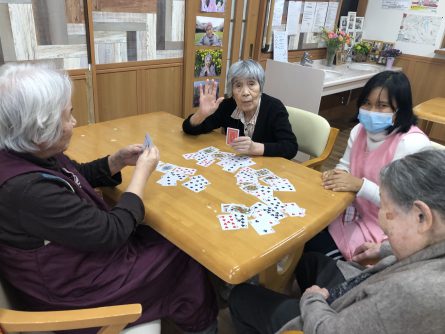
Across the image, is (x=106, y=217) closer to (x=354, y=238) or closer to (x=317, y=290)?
(x=317, y=290)

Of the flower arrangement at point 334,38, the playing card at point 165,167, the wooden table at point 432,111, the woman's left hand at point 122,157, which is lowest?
the wooden table at point 432,111

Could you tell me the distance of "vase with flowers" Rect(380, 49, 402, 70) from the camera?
4738mm

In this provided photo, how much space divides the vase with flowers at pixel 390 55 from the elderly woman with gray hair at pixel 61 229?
14.8ft

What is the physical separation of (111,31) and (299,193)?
2.15 meters

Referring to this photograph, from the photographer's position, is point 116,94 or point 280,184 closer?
point 280,184

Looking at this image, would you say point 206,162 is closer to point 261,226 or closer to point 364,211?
point 261,226

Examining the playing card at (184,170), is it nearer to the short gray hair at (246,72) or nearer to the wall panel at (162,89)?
the short gray hair at (246,72)

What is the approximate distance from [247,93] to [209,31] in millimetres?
1757

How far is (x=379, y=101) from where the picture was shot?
1615mm

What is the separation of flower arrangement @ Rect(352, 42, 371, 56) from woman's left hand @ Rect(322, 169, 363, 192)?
3.98 meters

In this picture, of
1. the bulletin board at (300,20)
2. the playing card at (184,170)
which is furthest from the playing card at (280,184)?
the bulletin board at (300,20)

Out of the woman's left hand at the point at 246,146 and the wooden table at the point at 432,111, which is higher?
the woman's left hand at the point at 246,146

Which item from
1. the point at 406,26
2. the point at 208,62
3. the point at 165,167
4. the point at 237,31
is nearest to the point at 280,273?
the point at 165,167

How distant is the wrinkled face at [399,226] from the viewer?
89 centimetres
